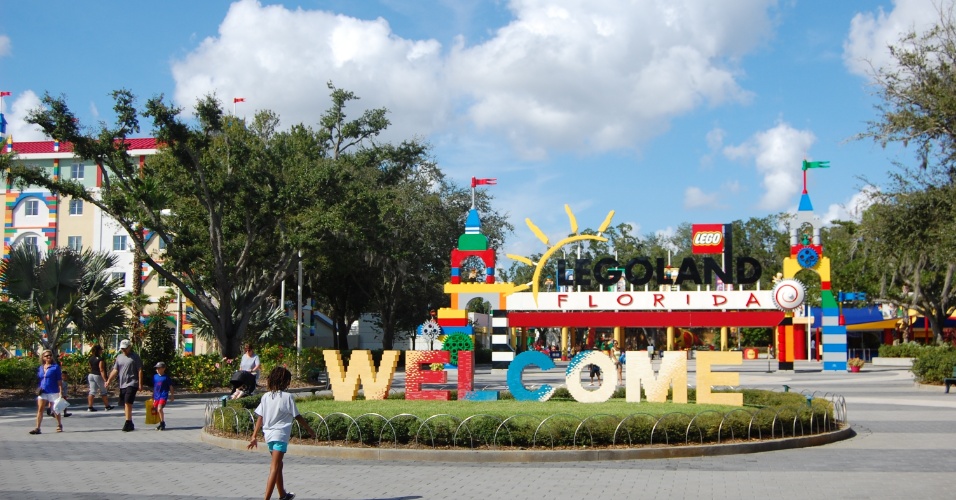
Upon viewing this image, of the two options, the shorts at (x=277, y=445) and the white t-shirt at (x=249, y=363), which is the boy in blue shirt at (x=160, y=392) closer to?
the white t-shirt at (x=249, y=363)

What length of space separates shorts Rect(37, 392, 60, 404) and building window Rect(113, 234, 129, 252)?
48753 mm

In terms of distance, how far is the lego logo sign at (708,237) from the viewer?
50.9 metres

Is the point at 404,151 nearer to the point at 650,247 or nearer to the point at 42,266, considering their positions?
the point at 42,266

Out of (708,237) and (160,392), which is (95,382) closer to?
(160,392)

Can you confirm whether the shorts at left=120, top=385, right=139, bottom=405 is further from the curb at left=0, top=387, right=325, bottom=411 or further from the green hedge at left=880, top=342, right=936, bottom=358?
the green hedge at left=880, top=342, right=936, bottom=358

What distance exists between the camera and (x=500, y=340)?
4425 cm

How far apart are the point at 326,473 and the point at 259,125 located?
39.3 metres

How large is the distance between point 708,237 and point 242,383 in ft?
114

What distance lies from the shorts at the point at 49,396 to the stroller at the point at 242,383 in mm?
3754

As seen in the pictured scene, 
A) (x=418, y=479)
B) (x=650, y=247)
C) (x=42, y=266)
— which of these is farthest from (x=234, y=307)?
(x=650, y=247)

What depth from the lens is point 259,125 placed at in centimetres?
5056

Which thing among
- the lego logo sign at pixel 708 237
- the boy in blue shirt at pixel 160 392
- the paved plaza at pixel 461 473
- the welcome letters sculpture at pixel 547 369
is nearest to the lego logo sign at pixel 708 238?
the lego logo sign at pixel 708 237

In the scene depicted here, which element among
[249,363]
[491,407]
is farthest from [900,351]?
[249,363]

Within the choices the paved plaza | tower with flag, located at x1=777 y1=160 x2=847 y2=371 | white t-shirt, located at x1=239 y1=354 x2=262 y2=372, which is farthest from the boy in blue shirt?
tower with flag, located at x1=777 y1=160 x2=847 y2=371
